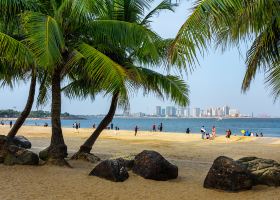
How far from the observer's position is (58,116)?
13.1 m

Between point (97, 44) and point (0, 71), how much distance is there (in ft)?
12.9

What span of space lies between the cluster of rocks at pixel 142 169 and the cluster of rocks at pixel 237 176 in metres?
1.58

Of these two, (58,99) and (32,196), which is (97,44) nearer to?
(58,99)

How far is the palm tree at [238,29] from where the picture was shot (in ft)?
18.1

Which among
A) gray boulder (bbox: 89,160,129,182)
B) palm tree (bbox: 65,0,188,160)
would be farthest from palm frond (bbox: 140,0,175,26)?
gray boulder (bbox: 89,160,129,182)

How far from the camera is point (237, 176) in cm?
979

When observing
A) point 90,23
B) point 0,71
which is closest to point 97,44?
point 90,23

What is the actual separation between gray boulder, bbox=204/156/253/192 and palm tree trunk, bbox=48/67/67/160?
521 centimetres

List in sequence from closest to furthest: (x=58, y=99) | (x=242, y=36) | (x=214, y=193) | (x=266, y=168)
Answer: (x=242, y=36), (x=214, y=193), (x=266, y=168), (x=58, y=99)

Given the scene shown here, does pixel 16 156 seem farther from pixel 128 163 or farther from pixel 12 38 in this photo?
pixel 12 38

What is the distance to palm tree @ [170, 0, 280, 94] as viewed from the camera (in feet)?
18.1

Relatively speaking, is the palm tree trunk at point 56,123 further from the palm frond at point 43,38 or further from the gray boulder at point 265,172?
the gray boulder at point 265,172

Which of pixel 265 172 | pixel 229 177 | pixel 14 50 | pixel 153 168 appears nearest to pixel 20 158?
pixel 14 50

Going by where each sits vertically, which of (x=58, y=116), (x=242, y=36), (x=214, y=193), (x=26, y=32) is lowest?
(x=214, y=193)
